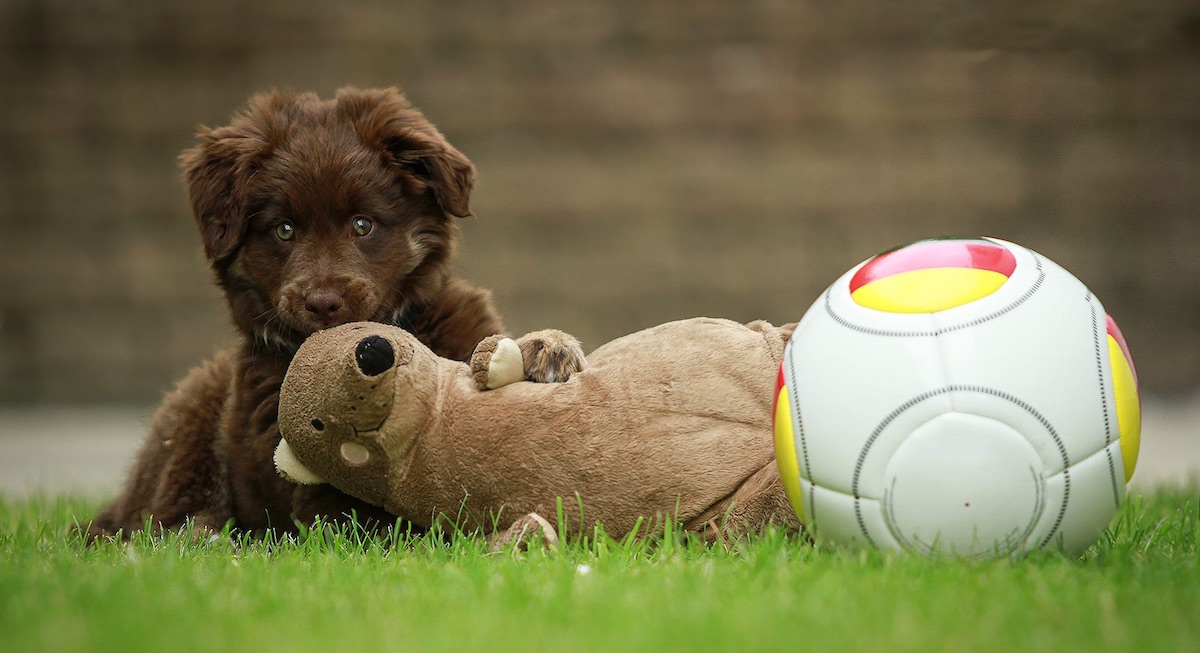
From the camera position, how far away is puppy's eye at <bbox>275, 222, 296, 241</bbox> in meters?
3.19

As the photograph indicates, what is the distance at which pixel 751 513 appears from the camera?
269 centimetres

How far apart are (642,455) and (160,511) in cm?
160

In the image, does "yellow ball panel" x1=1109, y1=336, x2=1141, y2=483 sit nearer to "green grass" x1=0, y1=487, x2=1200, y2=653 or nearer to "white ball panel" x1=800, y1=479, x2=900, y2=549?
"green grass" x1=0, y1=487, x2=1200, y2=653

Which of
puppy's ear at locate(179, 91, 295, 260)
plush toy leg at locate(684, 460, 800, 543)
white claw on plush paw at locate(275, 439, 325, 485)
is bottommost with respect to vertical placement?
plush toy leg at locate(684, 460, 800, 543)

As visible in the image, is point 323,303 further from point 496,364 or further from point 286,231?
point 496,364

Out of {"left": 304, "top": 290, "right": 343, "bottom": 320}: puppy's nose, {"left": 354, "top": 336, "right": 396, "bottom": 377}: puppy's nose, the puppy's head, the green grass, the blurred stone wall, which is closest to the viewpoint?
the green grass

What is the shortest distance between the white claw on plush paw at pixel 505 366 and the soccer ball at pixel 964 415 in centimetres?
65

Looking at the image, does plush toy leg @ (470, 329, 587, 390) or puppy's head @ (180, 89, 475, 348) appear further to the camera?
puppy's head @ (180, 89, 475, 348)

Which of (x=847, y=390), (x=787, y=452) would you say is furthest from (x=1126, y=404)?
(x=787, y=452)

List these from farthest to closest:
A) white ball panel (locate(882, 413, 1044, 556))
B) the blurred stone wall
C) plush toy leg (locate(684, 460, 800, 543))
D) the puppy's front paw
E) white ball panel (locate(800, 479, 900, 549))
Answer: the blurred stone wall
the puppy's front paw
plush toy leg (locate(684, 460, 800, 543))
white ball panel (locate(800, 479, 900, 549))
white ball panel (locate(882, 413, 1044, 556))

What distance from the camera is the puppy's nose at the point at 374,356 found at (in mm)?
2574

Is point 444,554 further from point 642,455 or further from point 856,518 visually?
point 856,518

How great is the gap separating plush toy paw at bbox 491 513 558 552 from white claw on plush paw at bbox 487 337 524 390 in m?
0.32

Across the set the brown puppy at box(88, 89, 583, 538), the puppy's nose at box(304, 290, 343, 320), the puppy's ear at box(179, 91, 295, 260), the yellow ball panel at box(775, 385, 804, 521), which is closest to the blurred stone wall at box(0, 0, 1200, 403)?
the brown puppy at box(88, 89, 583, 538)
